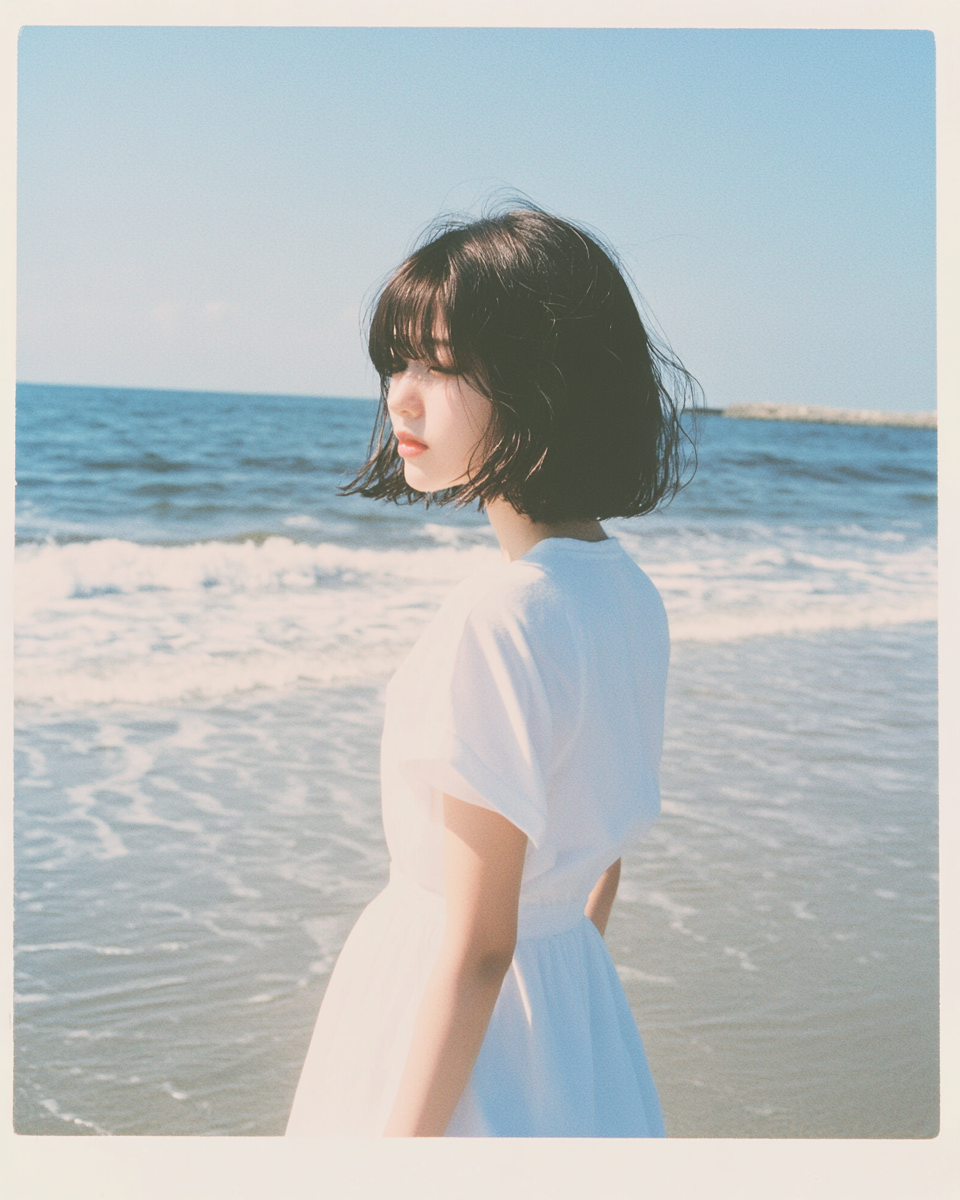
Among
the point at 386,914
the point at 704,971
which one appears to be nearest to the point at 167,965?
the point at 704,971

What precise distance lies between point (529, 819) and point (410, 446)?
1.41 ft

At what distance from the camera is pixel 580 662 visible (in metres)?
1.05

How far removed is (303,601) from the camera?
29.0 feet

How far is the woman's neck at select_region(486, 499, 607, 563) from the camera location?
1160 millimetres

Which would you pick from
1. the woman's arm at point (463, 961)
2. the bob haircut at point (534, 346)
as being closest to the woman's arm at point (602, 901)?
the woman's arm at point (463, 961)

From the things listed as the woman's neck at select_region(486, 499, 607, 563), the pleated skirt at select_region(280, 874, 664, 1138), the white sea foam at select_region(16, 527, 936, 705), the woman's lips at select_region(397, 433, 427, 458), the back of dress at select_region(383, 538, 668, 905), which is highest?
the woman's lips at select_region(397, 433, 427, 458)

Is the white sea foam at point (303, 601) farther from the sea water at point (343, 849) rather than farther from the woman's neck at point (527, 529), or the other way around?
the woman's neck at point (527, 529)

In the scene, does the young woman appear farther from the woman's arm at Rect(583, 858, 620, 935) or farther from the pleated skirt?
the woman's arm at Rect(583, 858, 620, 935)

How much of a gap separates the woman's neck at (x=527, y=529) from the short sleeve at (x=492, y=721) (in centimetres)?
17

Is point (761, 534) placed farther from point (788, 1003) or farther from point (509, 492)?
point (509, 492)

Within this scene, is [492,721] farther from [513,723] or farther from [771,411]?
[771,411]

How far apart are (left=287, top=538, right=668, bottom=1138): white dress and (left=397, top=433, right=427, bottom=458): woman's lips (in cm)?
18

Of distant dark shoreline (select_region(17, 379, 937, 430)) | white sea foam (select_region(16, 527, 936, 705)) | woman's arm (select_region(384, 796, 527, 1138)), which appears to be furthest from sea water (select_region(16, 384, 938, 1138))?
distant dark shoreline (select_region(17, 379, 937, 430))

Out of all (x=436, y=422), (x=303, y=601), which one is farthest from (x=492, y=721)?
(x=303, y=601)
